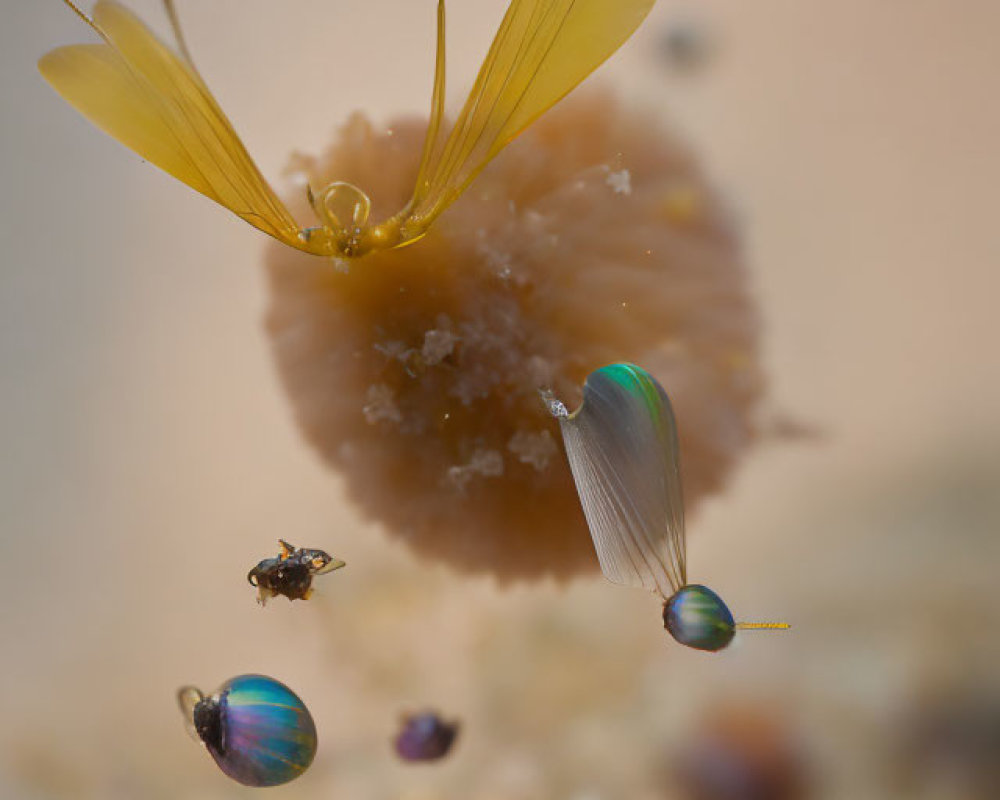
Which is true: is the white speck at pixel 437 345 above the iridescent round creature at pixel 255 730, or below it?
above

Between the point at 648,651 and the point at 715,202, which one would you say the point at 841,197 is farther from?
the point at 648,651

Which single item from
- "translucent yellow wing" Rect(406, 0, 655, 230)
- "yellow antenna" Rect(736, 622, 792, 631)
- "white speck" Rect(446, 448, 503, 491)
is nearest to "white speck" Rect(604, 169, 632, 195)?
"translucent yellow wing" Rect(406, 0, 655, 230)

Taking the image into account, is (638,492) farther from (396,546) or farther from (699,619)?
(396,546)

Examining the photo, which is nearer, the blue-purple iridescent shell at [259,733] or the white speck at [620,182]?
the blue-purple iridescent shell at [259,733]

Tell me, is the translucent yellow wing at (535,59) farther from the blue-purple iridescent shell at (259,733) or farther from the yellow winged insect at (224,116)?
the blue-purple iridescent shell at (259,733)

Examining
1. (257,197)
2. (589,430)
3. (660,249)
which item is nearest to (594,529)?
(589,430)

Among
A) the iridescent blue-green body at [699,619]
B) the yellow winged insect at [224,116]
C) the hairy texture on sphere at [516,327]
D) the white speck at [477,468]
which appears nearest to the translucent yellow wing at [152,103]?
the yellow winged insect at [224,116]

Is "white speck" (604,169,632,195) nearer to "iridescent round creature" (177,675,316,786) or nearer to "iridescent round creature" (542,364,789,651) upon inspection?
"iridescent round creature" (542,364,789,651)

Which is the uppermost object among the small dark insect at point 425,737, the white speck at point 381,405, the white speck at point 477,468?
the white speck at point 381,405
